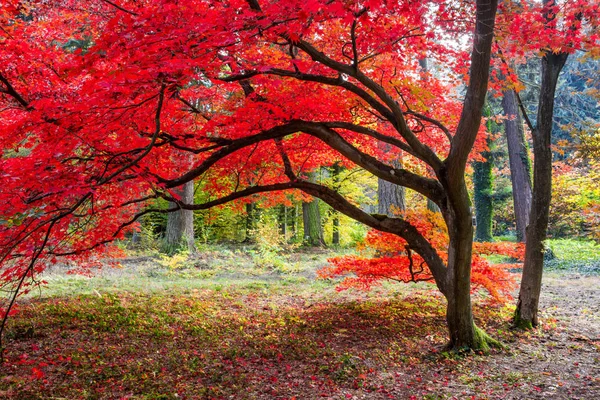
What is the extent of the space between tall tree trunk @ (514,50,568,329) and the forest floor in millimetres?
395

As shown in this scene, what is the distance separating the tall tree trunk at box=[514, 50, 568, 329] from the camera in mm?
6178

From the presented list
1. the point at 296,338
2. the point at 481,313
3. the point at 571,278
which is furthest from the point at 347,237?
the point at 296,338

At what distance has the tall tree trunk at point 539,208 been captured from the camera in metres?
6.18

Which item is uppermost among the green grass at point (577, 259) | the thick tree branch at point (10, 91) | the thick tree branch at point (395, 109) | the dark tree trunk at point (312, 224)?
the thick tree branch at point (10, 91)

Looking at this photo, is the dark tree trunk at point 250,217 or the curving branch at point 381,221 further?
the dark tree trunk at point 250,217

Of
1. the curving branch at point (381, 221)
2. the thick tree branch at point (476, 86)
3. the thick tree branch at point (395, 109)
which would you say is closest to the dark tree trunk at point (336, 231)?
the curving branch at point (381, 221)

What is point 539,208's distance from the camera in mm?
6402

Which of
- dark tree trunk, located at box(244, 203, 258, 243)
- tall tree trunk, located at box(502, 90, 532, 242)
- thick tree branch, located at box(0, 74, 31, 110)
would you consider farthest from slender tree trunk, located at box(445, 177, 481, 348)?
dark tree trunk, located at box(244, 203, 258, 243)

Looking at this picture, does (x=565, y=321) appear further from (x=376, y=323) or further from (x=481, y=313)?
(x=376, y=323)

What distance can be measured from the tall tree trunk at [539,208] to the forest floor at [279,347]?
1.29ft

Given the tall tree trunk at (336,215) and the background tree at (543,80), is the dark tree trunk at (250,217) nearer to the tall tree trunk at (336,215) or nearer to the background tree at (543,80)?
the tall tree trunk at (336,215)

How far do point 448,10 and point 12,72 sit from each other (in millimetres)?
6017

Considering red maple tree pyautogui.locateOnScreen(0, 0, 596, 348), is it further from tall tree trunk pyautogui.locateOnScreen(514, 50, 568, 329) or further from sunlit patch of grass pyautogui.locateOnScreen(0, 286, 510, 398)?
tall tree trunk pyautogui.locateOnScreen(514, 50, 568, 329)

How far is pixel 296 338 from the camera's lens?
613 cm
